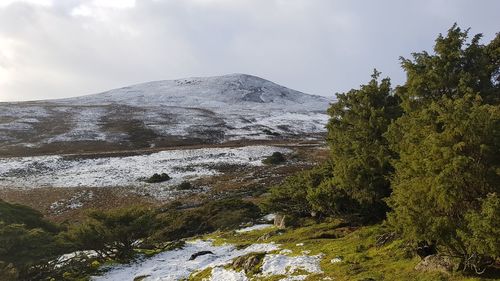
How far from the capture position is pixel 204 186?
4938 centimetres

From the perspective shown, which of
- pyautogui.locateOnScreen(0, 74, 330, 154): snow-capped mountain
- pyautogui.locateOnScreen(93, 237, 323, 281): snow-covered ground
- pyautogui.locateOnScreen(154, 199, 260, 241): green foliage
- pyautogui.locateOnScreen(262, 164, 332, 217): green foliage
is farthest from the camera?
pyautogui.locateOnScreen(0, 74, 330, 154): snow-capped mountain

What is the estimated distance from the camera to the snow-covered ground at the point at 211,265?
17.6 meters

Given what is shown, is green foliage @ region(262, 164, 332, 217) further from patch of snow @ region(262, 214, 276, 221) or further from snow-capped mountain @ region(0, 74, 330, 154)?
snow-capped mountain @ region(0, 74, 330, 154)

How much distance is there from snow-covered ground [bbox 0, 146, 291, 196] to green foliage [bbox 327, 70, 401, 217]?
28350 mm

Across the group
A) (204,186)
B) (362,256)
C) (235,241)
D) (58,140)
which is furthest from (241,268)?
(58,140)

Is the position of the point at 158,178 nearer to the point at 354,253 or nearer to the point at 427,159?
the point at 354,253

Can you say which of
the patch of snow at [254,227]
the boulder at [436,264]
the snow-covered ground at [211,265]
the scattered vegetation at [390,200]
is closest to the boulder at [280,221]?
the scattered vegetation at [390,200]

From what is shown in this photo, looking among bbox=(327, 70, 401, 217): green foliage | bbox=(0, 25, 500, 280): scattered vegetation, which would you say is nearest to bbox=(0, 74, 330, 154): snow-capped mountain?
bbox=(0, 25, 500, 280): scattered vegetation

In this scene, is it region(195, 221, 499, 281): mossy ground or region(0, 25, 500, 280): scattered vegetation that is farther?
region(195, 221, 499, 281): mossy ground

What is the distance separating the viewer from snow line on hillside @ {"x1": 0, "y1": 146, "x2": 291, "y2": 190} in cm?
5097

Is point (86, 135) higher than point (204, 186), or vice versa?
point (86, 135)

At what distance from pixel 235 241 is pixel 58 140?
68.2 metres

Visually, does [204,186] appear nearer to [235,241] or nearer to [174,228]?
[174,228]

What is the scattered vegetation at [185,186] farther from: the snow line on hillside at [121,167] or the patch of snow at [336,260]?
the patch of snow at [336,260]
